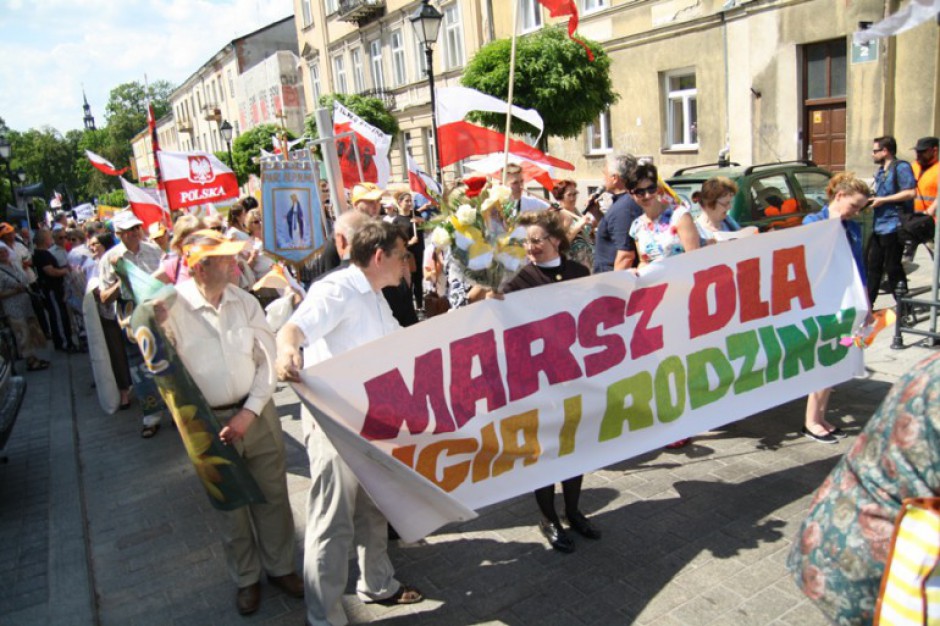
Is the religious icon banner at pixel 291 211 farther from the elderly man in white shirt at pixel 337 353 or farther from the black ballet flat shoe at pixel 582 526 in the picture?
the black ballet flat shoe at pixel 582 526

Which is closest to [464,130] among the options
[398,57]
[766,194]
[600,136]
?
[766,194]

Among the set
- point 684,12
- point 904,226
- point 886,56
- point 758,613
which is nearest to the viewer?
point 758,613

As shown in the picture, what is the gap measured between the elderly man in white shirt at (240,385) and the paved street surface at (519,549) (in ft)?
0.70

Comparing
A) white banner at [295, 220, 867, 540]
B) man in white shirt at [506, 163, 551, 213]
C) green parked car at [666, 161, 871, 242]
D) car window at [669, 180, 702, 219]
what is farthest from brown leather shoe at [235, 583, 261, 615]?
car window at [669, 180, 702, 219]

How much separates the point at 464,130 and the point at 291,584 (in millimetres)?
5550

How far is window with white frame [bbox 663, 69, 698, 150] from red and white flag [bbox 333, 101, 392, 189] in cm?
1245

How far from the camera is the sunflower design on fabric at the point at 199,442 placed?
128 inches

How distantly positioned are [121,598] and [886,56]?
51.9 feet

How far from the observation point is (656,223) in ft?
15.9

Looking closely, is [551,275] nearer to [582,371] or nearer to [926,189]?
[582,371]

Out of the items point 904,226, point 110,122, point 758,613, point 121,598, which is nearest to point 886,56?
point 904,226

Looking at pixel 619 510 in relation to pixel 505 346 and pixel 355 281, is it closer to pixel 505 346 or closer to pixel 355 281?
pixel 505 346

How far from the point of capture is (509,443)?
3.63 meters

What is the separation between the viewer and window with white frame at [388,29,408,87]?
104ft
